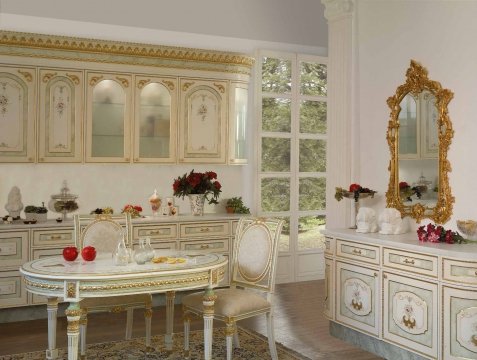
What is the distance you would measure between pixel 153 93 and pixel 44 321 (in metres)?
2.54

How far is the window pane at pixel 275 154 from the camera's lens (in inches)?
283

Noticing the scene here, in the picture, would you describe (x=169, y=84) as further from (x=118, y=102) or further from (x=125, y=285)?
(x=125, y=285)

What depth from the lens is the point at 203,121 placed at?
22.1 feet

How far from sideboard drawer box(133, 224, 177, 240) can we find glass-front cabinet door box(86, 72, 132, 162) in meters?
0.76

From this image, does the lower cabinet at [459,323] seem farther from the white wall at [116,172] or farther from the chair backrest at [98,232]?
the white wall at [116,172]

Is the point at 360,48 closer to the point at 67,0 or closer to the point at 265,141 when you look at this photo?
the point at 265,141

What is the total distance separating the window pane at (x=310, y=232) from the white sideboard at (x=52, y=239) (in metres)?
1.44

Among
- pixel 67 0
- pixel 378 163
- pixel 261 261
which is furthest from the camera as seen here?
pixel 67 0

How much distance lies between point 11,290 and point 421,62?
3.96 m

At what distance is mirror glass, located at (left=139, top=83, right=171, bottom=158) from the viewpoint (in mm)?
6418

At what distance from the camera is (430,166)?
4.51m

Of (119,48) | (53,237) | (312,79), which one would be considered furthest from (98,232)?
(312,79)

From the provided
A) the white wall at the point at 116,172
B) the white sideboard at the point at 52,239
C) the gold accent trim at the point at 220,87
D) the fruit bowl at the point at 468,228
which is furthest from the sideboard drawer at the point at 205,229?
the fruit bowl at the point at 468,228

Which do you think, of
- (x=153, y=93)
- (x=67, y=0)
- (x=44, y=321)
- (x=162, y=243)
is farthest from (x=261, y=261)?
(x=67, y=0)
